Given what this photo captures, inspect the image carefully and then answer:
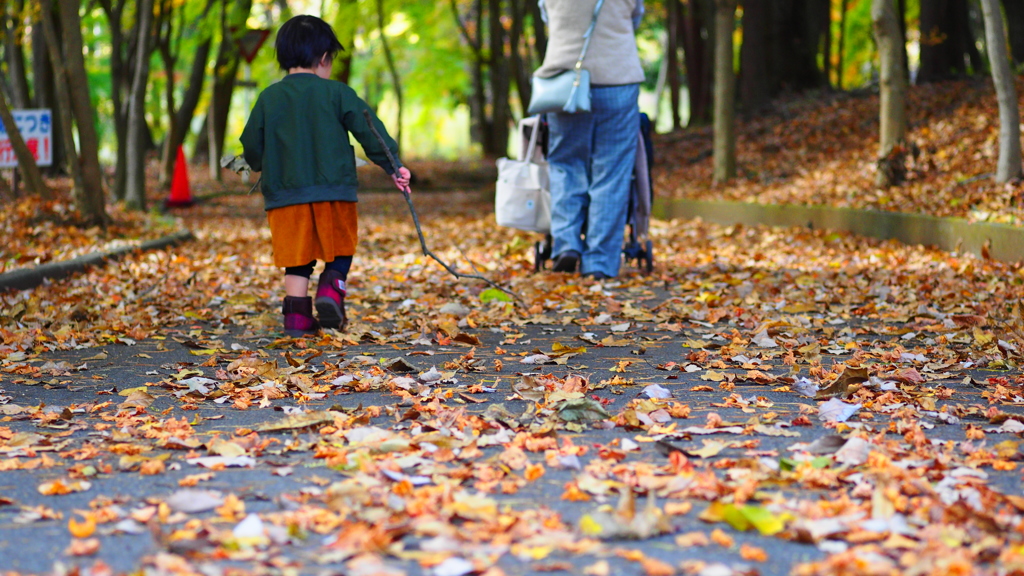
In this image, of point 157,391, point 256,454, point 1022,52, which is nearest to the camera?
point 256,454

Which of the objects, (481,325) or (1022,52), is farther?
(1022,52)

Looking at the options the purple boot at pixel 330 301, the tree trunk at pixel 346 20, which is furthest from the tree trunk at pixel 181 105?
the purple boot at pixel 330 301

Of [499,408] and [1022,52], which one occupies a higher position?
[1022,52]

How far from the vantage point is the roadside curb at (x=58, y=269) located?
6.80 meters

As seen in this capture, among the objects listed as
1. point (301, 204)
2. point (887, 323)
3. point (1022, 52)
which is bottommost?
point (887, 323)

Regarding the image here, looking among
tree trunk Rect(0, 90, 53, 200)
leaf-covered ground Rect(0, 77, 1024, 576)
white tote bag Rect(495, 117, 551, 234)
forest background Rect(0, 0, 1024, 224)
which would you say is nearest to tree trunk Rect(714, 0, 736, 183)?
forest background Rect(0, 0, 1024, 224)

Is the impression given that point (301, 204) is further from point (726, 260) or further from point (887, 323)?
point (726, 260)

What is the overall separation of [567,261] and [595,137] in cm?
88

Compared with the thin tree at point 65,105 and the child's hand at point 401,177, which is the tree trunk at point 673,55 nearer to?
the thin tree at point 65,105

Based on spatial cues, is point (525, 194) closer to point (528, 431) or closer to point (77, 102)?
point (528, 431)

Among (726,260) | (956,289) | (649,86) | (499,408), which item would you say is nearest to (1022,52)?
(726,260)

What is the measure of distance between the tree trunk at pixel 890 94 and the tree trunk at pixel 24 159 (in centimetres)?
822

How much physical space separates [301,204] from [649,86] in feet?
107

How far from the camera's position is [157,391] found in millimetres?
4148
